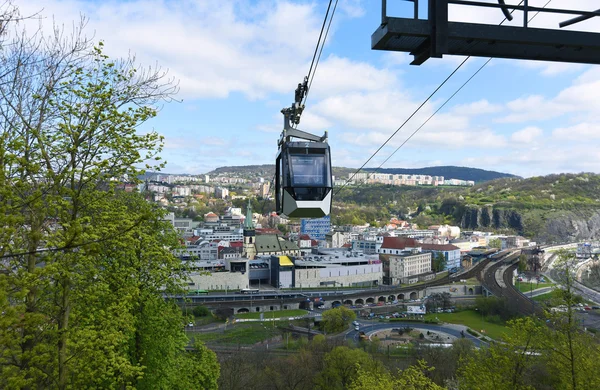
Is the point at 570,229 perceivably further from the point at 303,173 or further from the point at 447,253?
the point at 303,173

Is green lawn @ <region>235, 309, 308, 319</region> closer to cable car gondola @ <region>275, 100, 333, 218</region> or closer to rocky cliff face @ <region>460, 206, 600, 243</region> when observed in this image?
cable car gondola @ <region>275, 100, 333, 218</region>

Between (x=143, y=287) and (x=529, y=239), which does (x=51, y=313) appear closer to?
(x=143, y=287)

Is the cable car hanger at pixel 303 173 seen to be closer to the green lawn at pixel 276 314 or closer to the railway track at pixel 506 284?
the green lawn at pixel 276 314

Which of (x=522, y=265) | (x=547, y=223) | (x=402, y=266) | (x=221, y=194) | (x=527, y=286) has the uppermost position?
(x=221, y=194)

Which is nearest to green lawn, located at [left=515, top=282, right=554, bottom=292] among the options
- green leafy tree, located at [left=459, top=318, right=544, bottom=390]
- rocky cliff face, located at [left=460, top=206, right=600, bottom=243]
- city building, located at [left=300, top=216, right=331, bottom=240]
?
city building, located at [left=300, top=216, right=331, bottom=240]

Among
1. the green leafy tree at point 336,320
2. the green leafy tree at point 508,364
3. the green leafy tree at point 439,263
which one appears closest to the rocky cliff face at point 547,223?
the green leafy tree at point 439,263

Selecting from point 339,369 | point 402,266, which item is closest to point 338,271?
point 402,266

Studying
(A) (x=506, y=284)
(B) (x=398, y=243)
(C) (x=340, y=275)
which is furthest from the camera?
(B) (x=398, y=243)
